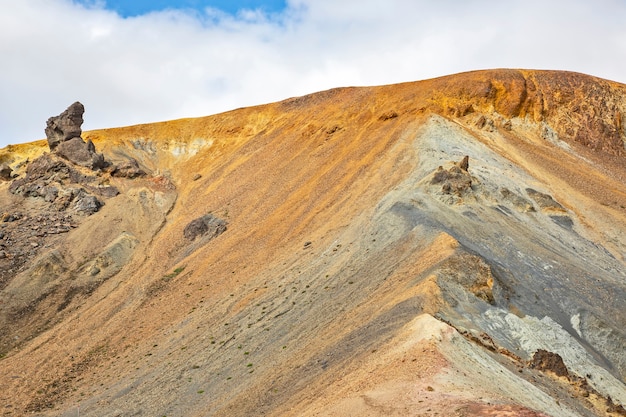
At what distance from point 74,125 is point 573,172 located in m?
47.7

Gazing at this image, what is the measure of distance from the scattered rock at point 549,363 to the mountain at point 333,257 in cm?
8

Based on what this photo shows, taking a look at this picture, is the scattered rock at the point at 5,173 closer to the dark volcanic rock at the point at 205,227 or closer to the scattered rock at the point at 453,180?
the dark volcanic rock at the point at 205,227

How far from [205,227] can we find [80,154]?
20532 mm

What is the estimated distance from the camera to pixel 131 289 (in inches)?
1843

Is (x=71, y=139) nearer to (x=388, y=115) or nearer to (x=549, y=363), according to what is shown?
(x=388, y=115)

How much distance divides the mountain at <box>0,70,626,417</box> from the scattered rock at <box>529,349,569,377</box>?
3.3 inches

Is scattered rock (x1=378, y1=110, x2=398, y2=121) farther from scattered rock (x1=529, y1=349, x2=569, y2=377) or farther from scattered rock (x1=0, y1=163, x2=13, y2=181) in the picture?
scattered rock (x1=0, y1=163, x2=13, y2=181)

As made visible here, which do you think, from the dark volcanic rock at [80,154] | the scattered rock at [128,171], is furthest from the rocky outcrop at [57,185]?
the scattered rock at [128,171]

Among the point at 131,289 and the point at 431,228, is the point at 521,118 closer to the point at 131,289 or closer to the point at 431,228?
the point at 431,228

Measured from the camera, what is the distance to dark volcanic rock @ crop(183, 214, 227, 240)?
168 ft

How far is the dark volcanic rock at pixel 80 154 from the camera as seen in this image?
64562mm

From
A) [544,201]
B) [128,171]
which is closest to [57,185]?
[128,171]

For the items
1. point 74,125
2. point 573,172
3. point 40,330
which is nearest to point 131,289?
point 40,330

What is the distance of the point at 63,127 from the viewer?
6600 cm
